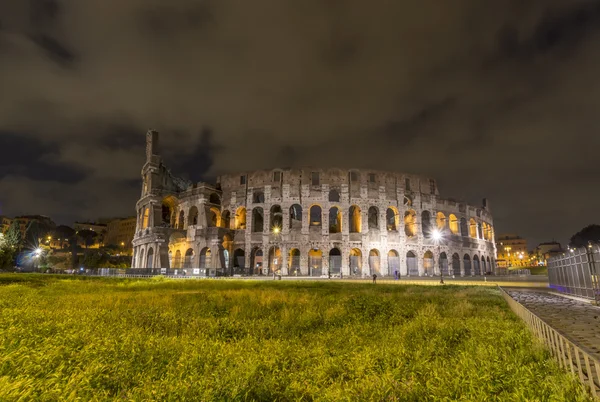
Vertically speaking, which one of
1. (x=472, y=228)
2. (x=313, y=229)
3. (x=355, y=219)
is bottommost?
(x=313, y=229)

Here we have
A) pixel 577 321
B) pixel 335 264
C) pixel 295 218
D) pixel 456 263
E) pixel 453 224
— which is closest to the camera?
pixel 577 321

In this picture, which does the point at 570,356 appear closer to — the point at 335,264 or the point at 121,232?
the point at 335,264

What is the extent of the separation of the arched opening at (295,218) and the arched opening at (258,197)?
5.64 m

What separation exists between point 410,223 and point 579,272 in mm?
37500

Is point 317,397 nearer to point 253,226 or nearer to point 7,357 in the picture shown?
point 7,357

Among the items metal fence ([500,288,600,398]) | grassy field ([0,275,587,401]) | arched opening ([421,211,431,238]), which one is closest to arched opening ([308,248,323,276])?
arched opening ([421,211,431,238])

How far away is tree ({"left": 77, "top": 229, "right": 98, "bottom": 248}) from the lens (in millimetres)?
117125

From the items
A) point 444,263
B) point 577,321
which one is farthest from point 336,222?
point 577,321

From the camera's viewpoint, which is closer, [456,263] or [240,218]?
[240,218]

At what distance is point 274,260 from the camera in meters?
45.9

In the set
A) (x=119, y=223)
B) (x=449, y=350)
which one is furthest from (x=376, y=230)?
(x=119, y=223)

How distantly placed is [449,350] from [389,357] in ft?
4.89

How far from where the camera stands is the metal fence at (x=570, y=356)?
12.6 ft

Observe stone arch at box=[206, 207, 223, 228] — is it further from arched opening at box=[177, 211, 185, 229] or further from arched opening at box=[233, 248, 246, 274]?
arched opening at box=[177, 211, 185, 229]
